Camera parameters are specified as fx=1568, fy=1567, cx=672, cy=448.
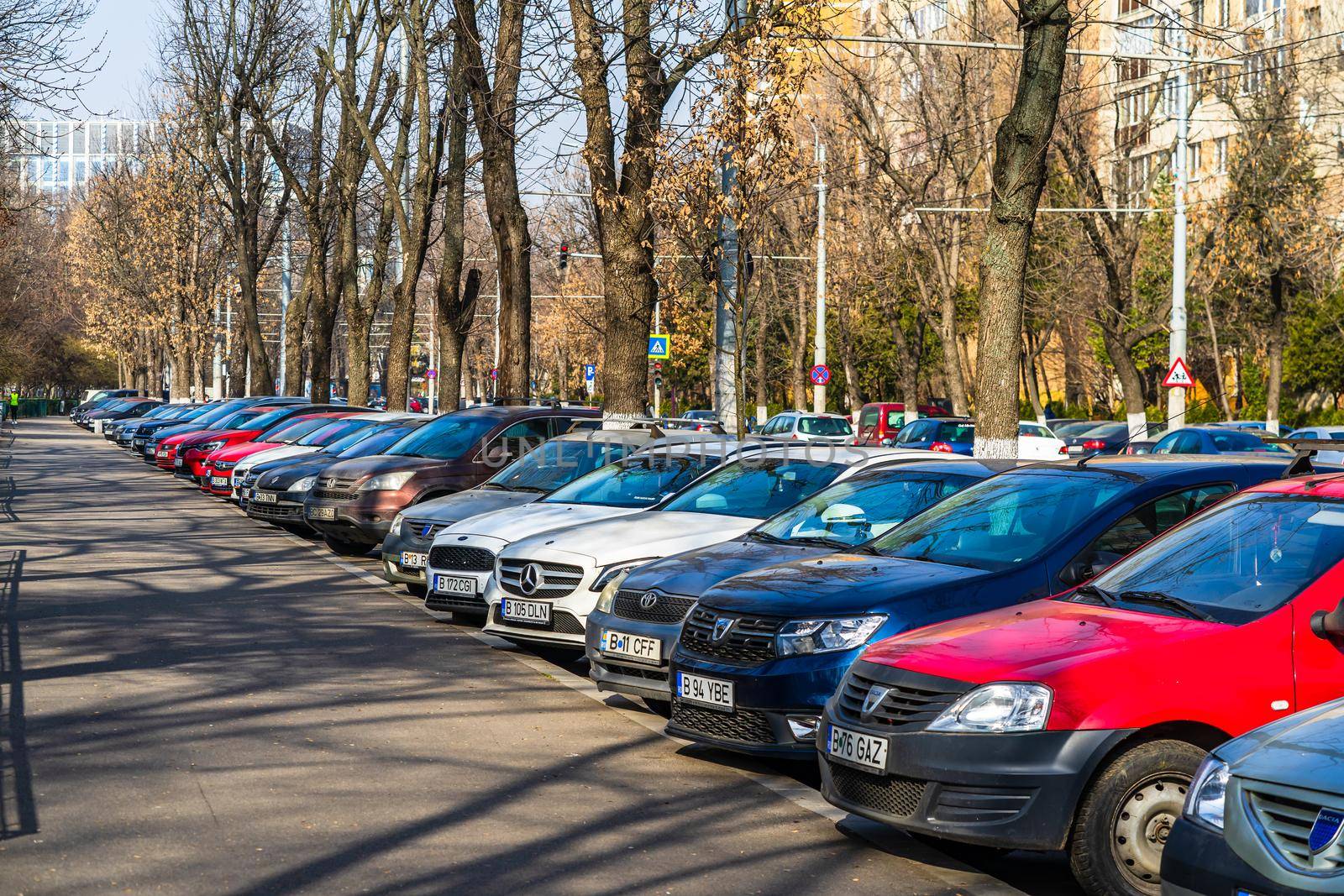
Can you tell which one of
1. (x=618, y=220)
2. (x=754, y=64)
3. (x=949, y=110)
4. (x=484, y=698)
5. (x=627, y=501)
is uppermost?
(x=949, y=110)

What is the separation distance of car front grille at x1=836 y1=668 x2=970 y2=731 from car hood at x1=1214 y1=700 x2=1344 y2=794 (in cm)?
133

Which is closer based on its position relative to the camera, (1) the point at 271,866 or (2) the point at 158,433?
(1) the point at 271,866

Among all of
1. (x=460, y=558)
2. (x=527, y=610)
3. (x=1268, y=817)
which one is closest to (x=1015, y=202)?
(x=460, y=558)

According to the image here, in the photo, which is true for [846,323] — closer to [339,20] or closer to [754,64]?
[339,20]

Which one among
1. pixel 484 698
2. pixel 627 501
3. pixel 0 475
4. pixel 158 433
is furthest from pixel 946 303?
pixel 484 698

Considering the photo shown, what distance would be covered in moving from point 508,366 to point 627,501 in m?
16.2

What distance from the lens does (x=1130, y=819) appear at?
573 centimetres

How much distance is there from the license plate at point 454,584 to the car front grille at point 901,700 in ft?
20.4

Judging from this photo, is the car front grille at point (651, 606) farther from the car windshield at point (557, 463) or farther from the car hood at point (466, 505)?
the car windshield at point (557, 463)

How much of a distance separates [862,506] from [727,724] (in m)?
2.62

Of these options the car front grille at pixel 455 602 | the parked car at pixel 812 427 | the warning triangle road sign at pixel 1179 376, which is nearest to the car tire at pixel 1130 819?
the car front grille at pixel 455 602

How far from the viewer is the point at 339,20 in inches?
1500

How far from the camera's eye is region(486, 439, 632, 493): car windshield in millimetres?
15031

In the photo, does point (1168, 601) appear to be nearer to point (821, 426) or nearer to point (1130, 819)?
point (1130, 819)
